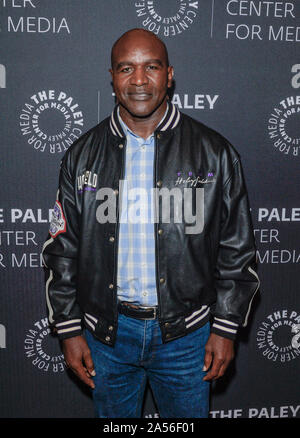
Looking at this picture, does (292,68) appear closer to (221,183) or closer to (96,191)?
(221,183)

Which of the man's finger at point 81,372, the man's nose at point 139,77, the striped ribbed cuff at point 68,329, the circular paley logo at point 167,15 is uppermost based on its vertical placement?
the circular paley logo at point 167,15

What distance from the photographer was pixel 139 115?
148cm

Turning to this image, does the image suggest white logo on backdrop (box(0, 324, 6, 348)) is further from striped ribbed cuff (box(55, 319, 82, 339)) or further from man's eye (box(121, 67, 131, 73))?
man's eye (box(121, 67, 131, 73))

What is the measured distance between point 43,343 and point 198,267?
1046 millimetres

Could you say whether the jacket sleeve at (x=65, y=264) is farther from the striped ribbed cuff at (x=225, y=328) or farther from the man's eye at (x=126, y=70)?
the striped ribbed cuff at (x=225, y=328)

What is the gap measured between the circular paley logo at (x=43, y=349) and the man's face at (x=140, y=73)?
122cm

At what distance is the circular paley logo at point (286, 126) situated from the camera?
1990mm

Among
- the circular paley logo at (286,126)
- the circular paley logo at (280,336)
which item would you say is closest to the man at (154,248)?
the circular paley logo at (286,126)

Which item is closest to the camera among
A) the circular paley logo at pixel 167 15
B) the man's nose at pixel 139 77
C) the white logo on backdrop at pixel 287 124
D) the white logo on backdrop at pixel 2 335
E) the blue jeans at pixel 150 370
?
the man's nose at pixel 139 77

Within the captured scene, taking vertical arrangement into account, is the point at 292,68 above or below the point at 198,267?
above

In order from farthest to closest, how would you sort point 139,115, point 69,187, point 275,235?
point 275,235 → point 69,187 → point 139,115

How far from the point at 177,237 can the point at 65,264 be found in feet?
1.47

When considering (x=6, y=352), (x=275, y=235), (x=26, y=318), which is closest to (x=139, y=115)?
(x=275, y=235)

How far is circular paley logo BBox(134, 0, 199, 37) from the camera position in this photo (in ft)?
6.10
